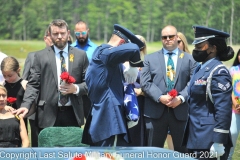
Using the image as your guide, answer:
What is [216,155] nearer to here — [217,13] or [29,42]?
[217,13]

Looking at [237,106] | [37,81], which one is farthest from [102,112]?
[237,106]

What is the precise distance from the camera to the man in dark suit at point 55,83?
20.3 feet

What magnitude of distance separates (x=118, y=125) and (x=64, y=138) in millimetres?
681

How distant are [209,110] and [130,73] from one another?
2.60 feet

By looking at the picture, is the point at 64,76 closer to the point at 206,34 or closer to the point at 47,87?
the point at 47,87

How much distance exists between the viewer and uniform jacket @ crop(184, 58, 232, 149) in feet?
15.9

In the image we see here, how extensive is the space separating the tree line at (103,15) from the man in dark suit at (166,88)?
1117cm

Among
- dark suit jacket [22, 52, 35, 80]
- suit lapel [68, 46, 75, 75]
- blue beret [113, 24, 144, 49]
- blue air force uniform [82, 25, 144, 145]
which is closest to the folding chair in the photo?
blue air force uniform [82, 25, 144, 145]

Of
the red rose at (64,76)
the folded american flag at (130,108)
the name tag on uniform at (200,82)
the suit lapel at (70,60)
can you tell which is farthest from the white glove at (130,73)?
the suit lapel at (70,60)

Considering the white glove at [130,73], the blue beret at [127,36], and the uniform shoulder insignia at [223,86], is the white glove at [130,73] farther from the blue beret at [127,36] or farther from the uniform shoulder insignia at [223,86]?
the uniform shoulder insignia at [223,86]

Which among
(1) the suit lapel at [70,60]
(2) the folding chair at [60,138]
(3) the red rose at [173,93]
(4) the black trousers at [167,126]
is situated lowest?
(4) the black trousers at [167,126]

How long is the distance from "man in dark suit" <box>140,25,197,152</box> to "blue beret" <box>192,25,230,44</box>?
1.58 metres

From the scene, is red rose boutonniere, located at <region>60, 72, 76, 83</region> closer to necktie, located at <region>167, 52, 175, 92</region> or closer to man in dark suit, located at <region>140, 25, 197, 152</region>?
man in dark suit, located at <region>140, 25, 197, 152</region>

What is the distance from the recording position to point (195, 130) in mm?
5113
